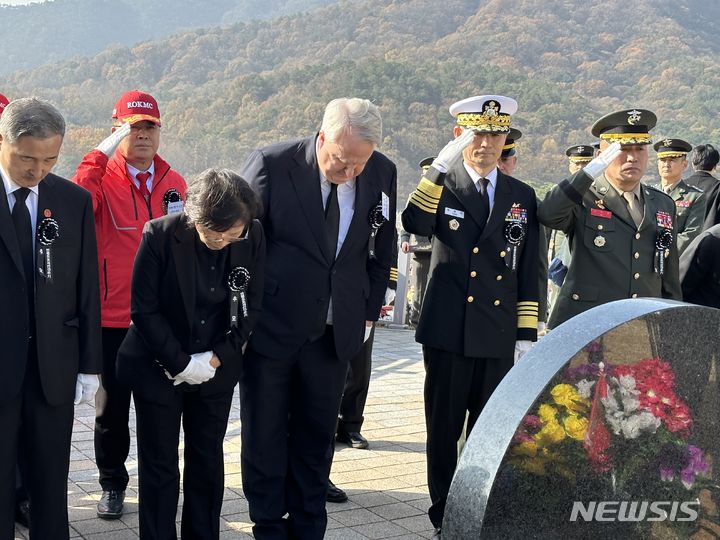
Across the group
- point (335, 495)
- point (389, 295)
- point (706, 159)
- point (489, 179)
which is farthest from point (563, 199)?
point (706, 159)

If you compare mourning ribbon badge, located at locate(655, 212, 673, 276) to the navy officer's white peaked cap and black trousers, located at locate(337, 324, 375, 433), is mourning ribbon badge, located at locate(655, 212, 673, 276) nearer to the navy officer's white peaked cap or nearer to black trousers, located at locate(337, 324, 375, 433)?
the navy officer's white peaked cap

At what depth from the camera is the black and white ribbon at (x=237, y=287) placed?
3881mm

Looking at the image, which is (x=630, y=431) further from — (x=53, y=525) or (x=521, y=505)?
(x=53, y=525)

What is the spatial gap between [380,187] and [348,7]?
80.6 m

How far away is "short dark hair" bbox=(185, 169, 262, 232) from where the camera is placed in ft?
11.9

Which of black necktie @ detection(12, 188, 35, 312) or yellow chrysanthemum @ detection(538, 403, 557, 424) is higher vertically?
black necktie @ detection(12, 188, 35, 312)

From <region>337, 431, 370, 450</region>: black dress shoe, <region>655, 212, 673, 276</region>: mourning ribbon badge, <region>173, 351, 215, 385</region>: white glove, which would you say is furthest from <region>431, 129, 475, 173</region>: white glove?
<region>337, 431, 370, 450</region>: black dress shoe

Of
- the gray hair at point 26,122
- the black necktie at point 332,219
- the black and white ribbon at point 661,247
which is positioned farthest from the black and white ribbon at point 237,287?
the black and white ribbon at point 661,247

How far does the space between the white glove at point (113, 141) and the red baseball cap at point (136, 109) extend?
63 millimetres

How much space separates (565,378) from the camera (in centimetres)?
302

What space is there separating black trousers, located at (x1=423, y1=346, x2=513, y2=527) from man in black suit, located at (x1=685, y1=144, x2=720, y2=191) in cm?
551

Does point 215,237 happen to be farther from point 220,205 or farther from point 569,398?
point 569,398

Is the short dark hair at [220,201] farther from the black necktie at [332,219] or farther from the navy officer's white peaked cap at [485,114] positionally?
the navy officer's white peaked cap at [485,114]

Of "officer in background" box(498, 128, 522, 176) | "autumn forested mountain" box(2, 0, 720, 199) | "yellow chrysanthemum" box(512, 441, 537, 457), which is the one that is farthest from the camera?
"autumn forested mountain" box(2, 0, 720, 199)
